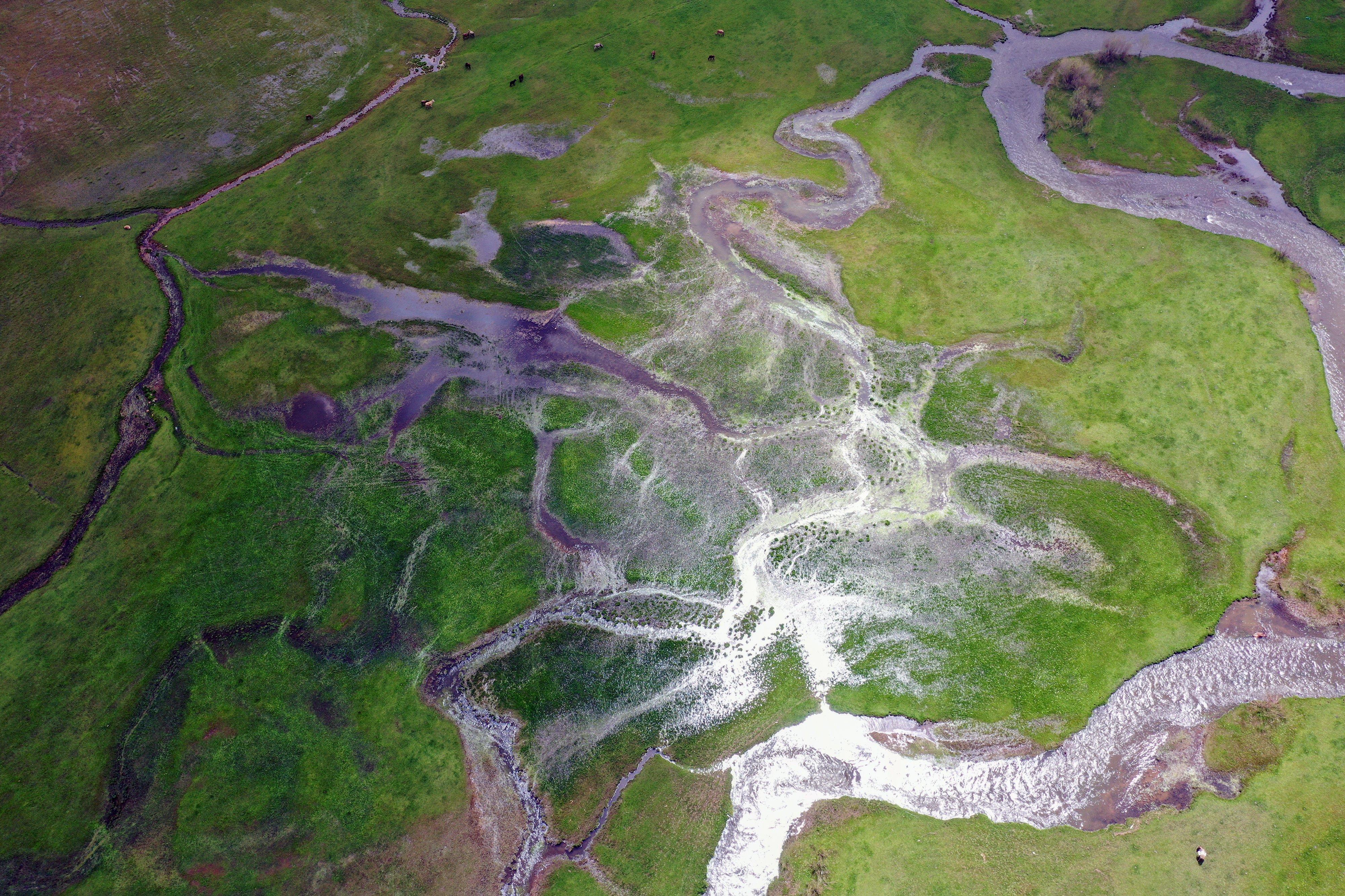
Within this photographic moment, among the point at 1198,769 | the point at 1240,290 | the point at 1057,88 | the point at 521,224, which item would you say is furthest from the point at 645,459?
the point at 1057,88

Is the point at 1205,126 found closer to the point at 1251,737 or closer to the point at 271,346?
the point at 1251,737

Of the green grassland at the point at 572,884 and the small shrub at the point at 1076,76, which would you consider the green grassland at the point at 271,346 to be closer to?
the green grassland at the point at 572,884

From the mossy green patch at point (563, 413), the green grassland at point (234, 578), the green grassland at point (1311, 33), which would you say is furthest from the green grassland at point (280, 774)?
the green grassland at point (1311, 33)

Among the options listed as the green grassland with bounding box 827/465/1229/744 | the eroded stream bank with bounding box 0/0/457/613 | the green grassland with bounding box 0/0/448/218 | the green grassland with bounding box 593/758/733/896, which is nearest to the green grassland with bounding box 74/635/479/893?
the green grassland with bounding box 593/758/733/896

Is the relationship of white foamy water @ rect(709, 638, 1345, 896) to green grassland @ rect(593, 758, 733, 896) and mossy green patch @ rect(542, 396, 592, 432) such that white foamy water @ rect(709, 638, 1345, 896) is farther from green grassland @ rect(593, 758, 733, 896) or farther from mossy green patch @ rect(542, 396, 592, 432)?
mossy green patch @ rect(542, 396, 592, 432)

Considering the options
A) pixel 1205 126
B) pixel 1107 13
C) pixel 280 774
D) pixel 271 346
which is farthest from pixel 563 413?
pixel 1107 13

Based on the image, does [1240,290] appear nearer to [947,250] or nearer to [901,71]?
[947,250]

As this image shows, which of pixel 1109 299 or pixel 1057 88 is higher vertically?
pixel 1057 88
